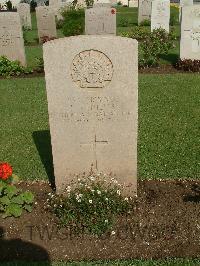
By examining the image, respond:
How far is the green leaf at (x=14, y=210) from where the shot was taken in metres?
4.39

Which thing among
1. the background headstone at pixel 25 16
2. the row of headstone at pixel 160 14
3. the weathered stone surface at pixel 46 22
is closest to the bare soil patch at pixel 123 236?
the row of headstone at pixel 160 14

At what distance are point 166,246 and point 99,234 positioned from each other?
2.21 feet

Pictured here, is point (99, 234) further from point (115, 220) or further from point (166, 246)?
point (166, 246)

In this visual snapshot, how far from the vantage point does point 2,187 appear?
4.35 m

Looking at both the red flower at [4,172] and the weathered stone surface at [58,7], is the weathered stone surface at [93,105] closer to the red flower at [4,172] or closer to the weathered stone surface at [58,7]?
the red flower at [4,172]

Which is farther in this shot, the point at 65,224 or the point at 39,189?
the point at 39,189

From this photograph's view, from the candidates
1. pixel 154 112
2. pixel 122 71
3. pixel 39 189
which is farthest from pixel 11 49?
pixel 122 71

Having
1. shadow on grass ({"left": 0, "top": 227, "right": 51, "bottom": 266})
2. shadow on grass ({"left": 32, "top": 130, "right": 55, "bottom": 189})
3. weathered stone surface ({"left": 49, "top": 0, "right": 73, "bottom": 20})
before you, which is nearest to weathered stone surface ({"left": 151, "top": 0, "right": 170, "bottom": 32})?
weathered stone surface ({"left": 49, "top": 0, "right": 73, "bottom": 20})

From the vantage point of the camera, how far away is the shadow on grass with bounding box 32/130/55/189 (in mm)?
5684

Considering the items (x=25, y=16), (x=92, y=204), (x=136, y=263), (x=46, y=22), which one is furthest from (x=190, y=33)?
(x=25, y=16)

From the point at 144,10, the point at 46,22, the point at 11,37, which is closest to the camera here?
the point at 11,37

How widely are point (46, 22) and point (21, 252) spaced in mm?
15668

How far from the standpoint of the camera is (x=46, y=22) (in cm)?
1839

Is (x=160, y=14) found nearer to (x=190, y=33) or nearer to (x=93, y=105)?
(x=190, y=33)
